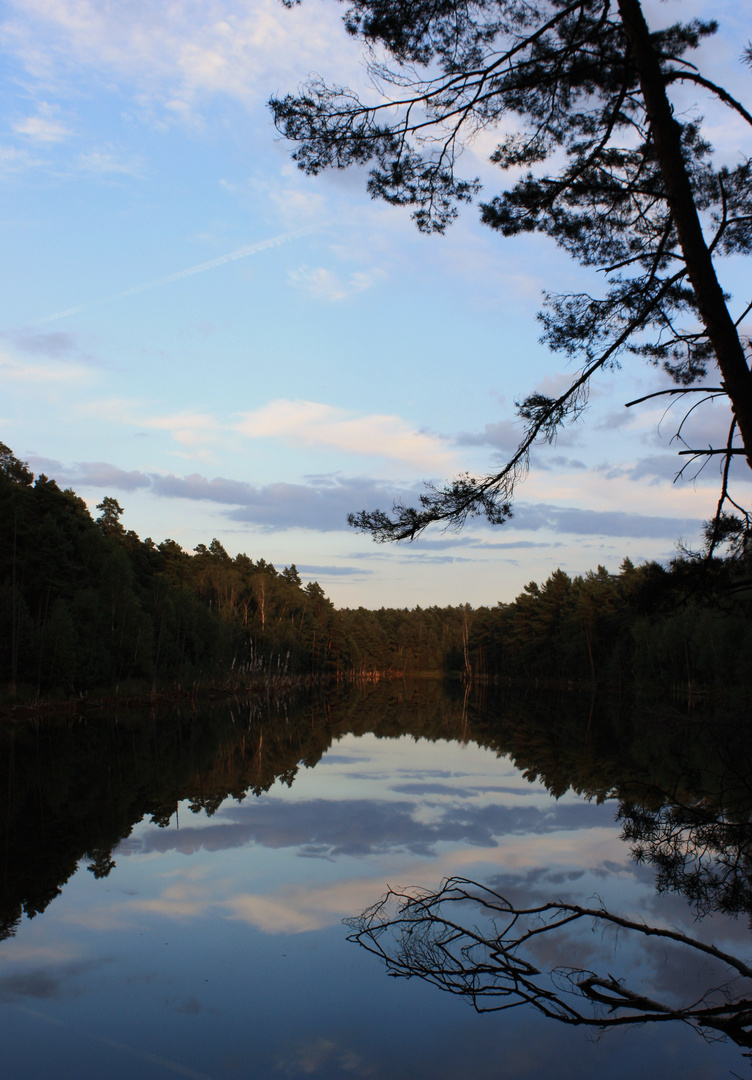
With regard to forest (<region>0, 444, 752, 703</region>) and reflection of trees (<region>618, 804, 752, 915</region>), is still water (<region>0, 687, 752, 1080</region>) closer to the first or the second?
reflection of trees (<region>618, 804, 752, 915</region>)

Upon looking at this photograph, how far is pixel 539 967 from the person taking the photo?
5.38m

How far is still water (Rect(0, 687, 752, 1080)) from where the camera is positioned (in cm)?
427

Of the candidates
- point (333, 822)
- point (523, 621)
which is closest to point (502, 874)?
point (333, 822)

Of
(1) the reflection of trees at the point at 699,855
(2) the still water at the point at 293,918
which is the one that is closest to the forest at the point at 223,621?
(1) the reflection of trees at the point at 699,855

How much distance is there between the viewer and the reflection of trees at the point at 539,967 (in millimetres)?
4273

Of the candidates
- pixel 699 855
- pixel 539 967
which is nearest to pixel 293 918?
pixel 539 967

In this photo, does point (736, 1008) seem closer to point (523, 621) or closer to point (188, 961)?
point (188, 961)

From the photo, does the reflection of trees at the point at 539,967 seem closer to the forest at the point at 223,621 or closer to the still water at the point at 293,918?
the still water at the point at 293,918

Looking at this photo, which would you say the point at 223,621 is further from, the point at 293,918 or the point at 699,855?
the point at 699,855

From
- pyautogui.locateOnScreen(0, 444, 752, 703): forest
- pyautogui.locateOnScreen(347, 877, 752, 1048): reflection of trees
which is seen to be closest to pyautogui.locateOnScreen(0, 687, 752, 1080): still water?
pyautogui.locateOnScreen(347, 877, 752, 1048): reflection of trees

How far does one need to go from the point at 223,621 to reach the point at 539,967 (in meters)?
51.3

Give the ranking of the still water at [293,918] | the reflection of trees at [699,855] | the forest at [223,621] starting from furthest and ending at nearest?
the forest at [223,621], the still water at [293,918], the reflection of trees at [699,855]

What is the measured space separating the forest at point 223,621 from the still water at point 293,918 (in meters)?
2.79

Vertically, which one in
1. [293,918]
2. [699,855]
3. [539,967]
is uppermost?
[699,855]
